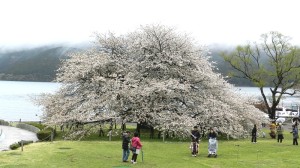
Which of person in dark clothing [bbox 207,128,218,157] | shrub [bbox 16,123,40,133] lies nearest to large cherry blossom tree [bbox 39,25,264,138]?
person in dark clothing [bbox 207,128,218,157]

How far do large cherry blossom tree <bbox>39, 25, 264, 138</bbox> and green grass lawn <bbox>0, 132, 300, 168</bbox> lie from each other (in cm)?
671

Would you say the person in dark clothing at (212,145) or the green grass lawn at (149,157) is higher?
the person in dark clothing at (212,145)

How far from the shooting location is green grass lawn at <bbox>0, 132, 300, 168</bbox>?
2325cm

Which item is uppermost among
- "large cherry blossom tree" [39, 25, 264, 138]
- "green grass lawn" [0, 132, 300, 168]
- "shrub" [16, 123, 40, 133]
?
"large cherry blossom tree" [39, 25, 264, 138]

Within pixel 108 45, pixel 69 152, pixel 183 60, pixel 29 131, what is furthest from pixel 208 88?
pixel 29 131

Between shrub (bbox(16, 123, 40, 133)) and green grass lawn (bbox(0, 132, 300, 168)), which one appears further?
shrub (bbox(16, 123, 40, 133))

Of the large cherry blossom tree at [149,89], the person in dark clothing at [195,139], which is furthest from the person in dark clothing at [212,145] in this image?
the large cherry blossom tree at [149,89]

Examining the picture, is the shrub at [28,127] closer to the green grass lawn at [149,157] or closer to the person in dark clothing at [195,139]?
the green grass lawn at [149,157]

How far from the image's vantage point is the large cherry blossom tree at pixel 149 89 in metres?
38.4

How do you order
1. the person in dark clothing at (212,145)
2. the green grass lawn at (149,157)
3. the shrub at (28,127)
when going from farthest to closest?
the shrub at (28,127) < the person in dark clothing at (212,145) < the green grass lawn at (149,157)

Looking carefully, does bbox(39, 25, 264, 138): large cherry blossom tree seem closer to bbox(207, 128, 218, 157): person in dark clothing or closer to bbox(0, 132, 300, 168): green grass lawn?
bbox(0, 132, 300, 168): green grass lawn

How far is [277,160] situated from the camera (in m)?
25.2

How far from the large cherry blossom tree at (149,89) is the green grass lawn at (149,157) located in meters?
6.71

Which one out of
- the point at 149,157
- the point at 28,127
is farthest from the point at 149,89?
the point at 28,127
